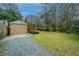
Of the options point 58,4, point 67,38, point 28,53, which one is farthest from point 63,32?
point 28,53

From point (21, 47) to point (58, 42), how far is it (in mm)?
329

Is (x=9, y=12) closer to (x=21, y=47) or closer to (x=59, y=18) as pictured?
(x=21, y=47)

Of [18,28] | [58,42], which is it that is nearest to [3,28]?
[18,28]

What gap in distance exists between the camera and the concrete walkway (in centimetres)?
174

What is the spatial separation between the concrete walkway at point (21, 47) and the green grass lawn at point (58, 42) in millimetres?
45

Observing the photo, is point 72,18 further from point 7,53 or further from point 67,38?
point 7,53

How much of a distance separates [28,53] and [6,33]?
26 cm

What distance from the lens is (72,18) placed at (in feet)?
5.82

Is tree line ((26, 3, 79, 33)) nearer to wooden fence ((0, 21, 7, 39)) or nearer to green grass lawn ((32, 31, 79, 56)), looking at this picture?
green grass lawn ((32, 31, 79, 56))

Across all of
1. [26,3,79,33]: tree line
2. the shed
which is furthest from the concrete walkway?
[26,3,79,33]: tree line

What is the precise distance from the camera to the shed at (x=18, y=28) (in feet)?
5.79

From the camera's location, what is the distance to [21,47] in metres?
1.75

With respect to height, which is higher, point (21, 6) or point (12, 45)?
point (21, 6)

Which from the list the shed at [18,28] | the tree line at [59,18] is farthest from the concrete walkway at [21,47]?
the tree line at [59,18]
